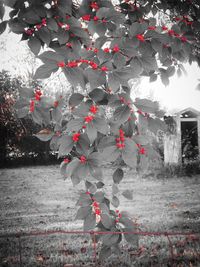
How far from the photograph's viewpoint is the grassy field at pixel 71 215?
184cm

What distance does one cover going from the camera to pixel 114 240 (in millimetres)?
899

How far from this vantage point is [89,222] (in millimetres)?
850

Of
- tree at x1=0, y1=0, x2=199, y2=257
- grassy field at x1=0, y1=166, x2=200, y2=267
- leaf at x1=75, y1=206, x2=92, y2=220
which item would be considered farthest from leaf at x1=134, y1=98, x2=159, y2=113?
grassy field at x1=0, y1=166, x2=200, y2=267

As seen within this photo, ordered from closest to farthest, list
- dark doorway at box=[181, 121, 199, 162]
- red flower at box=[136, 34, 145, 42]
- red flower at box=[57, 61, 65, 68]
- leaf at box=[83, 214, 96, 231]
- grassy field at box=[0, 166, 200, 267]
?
red flower at box=[57, 61, 65, 68], red flower at box=[136, 34, 145, 42], leaf at box=[83, 214, 96, 231], grassy field at box=[0, 166, 200, 267], dark doorway at box=[181, 121, 199, 162]

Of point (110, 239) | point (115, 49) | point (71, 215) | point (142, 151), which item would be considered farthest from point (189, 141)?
point (115, 49)

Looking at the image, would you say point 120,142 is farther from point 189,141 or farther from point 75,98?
point 189,141

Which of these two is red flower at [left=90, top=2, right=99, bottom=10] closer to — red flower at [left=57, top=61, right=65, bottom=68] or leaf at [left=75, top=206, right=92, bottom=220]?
red flower at [left=57, top=61, right=65, bottom=68]

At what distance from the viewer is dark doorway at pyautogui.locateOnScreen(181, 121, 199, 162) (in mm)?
3557

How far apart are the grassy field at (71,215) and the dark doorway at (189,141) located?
12.0 inches

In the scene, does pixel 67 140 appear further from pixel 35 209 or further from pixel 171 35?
pixel 35 209

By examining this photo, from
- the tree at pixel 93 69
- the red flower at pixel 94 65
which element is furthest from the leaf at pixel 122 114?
the red flower at pixel 94 65

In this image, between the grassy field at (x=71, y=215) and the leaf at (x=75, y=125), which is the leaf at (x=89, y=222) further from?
the grassy field at (x=71, y=215)

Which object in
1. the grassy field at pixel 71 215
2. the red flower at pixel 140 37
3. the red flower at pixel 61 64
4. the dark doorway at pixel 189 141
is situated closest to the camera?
the red flower at pixel 61 64

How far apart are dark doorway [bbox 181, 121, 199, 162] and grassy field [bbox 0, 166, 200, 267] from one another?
30 centimetres
